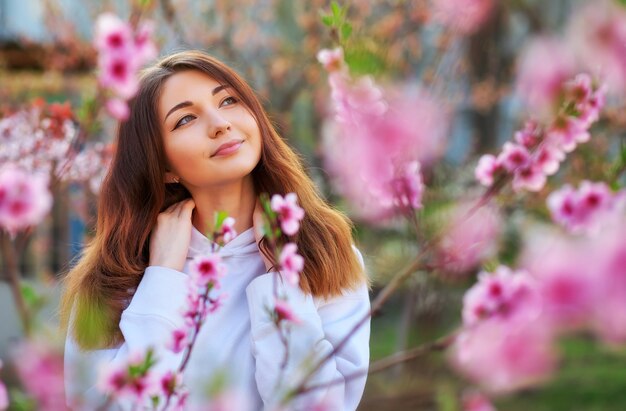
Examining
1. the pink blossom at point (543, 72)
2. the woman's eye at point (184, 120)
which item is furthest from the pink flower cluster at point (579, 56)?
the woman's eye at point (184, 120)

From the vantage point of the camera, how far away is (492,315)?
3.37ft

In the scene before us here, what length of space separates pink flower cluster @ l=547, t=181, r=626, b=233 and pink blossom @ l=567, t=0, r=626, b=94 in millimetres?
174

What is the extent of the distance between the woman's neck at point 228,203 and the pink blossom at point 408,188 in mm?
414

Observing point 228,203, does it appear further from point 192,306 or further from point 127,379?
point 127,379

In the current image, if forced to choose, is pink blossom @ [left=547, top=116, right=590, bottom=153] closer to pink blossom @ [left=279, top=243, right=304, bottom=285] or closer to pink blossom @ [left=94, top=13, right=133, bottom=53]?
pink blossom @ [left=279, top=243, right=304, bottom=285]

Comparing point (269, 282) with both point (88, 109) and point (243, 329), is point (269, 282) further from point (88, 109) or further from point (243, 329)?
point (88, 109)

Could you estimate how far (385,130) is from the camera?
4.17 ft

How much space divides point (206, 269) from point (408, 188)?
0.39 m

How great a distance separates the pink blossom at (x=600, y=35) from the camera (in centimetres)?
115

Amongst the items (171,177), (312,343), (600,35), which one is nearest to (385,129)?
(600,35)

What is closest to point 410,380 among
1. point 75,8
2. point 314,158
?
point 314,158

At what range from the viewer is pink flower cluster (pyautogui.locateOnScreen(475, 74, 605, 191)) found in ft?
4.62

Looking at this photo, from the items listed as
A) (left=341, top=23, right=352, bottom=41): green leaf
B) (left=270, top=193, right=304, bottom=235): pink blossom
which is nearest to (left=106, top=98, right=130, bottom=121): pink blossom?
(left=270, top=193, right=304, bottom=235): pink blossom

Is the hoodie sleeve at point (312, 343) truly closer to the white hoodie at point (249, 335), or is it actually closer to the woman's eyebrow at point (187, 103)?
the white hoodie at point (249, 335)
